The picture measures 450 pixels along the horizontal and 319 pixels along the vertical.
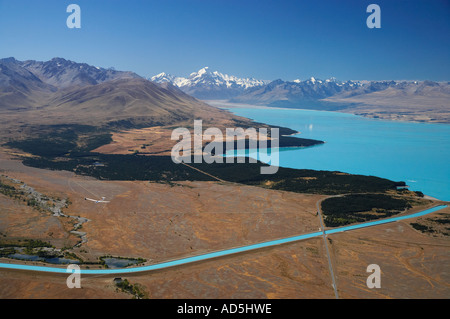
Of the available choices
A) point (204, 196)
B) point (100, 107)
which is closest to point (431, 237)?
point (204, 196)

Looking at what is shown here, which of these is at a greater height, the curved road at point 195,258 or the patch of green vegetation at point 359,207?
the patch of green vegetation at point 359,207

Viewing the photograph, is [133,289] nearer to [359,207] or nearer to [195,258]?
[195,258]

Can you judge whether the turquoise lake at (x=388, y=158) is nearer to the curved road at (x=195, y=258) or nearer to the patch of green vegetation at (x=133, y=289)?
the curved road at (x=195, y=258)

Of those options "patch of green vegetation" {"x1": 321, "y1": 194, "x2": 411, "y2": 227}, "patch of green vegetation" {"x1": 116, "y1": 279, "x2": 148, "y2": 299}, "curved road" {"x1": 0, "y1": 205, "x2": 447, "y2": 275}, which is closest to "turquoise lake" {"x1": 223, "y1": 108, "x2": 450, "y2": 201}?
"patch of green vegetation" {"x1": 321, "y1": 194, "x2": 411, "y2": 227}

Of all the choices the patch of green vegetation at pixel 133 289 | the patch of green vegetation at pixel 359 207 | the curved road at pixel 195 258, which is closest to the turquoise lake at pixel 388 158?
the patch of green vegetation at pixel 359 207

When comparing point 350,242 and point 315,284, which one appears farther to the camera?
point 350,242

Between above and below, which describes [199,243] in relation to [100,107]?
below

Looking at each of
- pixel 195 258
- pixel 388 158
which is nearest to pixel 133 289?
pixel 195 258
